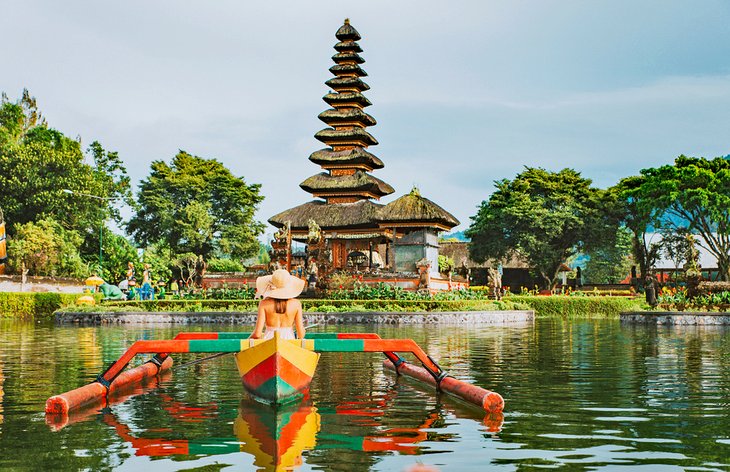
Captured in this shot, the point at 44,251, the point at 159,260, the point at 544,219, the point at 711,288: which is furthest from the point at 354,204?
the point at 711,288

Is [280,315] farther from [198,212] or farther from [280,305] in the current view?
[198,212]

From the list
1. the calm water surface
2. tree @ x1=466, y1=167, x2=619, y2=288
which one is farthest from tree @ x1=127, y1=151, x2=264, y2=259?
the calm water surface

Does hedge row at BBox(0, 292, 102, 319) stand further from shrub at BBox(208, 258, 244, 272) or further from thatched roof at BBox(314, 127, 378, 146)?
thatched roof at BBox(314, 127, 378, 146)

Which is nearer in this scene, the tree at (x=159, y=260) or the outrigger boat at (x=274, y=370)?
the outrigger boat at (x=274, y=370)

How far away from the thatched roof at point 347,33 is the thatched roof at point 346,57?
1.60 metres

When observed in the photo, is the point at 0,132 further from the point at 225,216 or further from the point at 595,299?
the point at 595,299

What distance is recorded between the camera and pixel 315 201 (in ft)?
186

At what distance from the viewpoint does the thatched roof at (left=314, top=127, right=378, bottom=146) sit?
187 feet

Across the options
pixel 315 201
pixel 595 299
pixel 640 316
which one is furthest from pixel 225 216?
pixel 640 316

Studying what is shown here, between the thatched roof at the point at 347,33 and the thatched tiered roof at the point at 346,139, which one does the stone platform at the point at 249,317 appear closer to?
the thatched tiered roof at the point at 346,139

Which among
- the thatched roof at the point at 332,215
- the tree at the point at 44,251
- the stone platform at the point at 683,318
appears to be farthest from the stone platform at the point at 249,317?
the tree at the point at 44,251

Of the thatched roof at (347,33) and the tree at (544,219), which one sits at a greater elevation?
the thatched roof at (347,33)

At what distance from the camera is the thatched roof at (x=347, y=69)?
59375 mm

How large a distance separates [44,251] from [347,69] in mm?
24566
